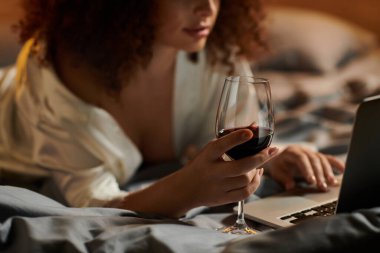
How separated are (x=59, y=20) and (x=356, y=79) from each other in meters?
1.28

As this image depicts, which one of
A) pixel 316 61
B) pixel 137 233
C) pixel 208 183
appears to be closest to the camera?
pixel 137 233

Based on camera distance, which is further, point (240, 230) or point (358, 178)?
point (240, 230)

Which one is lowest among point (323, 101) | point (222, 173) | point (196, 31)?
point (323, 101)

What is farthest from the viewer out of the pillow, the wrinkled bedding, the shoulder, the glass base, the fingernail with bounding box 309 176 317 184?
the pillow

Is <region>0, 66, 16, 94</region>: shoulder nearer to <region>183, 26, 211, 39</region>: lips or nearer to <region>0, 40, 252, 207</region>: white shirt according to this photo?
<region>0, 40, 252, 207</region>: white shirt

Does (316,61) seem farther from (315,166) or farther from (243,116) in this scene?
(243,116)

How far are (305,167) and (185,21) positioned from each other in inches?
15.9

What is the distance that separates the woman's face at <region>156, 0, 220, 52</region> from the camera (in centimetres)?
139

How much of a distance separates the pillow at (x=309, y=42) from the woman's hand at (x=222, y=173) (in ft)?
5.06

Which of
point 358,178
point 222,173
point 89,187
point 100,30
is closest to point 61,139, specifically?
point 89,187

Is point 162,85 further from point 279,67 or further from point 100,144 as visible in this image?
point 279,67

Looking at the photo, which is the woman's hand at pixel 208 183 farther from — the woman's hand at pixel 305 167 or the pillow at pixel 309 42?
the pillow at pixel 309 42

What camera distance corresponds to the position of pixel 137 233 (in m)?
0.96

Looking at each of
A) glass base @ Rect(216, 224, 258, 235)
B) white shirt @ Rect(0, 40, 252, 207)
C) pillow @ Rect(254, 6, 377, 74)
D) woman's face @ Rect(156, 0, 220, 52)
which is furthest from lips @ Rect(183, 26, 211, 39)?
pillow @ Rect(254, 6, 377, 74)
